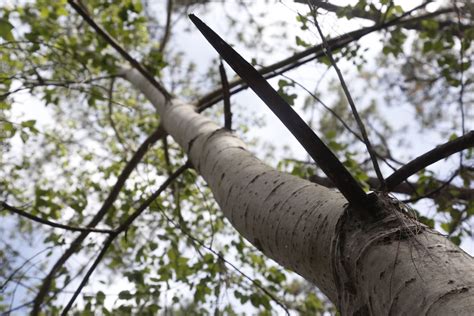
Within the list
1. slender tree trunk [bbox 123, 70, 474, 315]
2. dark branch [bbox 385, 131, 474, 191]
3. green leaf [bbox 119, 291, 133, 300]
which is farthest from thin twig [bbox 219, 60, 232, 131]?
green leaf [bbox 119, 291, 133, 300]

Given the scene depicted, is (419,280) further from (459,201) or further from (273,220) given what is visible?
(459,201)

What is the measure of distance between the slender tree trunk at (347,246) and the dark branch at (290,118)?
0.22ft

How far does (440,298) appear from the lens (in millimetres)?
583

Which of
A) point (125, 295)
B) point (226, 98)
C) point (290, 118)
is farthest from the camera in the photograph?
point (125, 295)

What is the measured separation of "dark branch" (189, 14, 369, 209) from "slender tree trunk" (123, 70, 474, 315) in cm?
7

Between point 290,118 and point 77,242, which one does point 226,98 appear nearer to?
point 290,118

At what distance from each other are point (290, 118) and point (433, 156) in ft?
1.32

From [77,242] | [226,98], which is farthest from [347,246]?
[77,242]

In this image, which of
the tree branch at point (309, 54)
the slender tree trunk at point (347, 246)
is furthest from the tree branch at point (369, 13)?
the slender tree trunk at point (347, 246)

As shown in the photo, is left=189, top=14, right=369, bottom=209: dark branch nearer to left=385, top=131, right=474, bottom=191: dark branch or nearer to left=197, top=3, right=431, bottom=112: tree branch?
left=385, top=131, right=474, bottom=191: dark branch

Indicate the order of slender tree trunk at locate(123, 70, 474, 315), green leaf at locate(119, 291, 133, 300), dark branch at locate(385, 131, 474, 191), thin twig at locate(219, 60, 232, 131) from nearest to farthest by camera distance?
slender tree trunk at locate(123, 70, 474, 315) < dark branch at locate(385, 131, 474, 191) < thin twig at locate(219, 60, 232, 131) < green leaf at locate(119, 291, 133, 300)

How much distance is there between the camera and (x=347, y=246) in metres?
0.78

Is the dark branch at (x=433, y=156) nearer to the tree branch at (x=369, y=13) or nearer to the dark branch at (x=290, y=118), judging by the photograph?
the dark branch at (x=290, y=118)

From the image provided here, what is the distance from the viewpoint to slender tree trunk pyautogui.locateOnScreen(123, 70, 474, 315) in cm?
63
